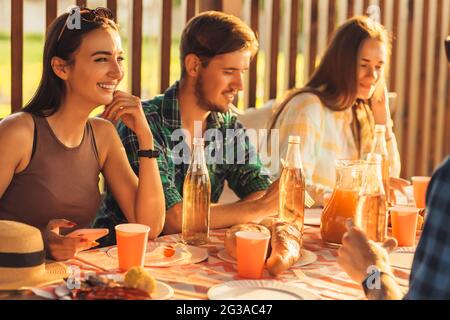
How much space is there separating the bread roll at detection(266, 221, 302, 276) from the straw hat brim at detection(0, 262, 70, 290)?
0.41m

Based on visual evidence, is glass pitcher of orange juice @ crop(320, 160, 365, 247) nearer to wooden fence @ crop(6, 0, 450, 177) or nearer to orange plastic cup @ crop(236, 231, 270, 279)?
orange plastic cup @ crop(236, 231, 270, 279)

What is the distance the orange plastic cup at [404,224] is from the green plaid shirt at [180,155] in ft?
2.12

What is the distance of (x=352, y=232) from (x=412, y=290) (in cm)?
30

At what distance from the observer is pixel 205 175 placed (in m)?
1.70

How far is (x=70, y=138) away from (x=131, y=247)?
639mm

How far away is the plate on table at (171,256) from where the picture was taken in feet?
4.74

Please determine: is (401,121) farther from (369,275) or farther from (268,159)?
(369,275)

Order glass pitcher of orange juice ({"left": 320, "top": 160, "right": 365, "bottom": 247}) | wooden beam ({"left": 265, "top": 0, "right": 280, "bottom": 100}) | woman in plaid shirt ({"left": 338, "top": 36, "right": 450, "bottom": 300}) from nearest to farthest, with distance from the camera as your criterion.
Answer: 1. woman in plaid shirt ({"left": 338, "top": 36, "right": 450, "bottom": 300})
2. glass pitcher of orange juice ({"left": 320, "top": 160, "right": 365, "bottom": 247})
3. wooden beam ({"left": 265, "top": 0, "right": 280, "bottom": 100})

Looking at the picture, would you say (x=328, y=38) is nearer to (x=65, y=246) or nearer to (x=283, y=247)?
(x=283, y=247)

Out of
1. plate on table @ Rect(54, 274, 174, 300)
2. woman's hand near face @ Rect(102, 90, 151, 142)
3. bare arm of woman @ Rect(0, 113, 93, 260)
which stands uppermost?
woman's hand near face @ Rect(102, 90, 151, 142)

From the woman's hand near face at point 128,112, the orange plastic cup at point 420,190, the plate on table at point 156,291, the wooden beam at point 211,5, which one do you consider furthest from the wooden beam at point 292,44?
the plate on table at point 156,291

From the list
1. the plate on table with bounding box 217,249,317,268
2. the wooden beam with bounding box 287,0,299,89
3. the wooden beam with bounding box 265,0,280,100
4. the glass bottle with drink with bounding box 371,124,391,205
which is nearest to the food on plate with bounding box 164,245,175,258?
the plate on table with bounding box 217,249,317,268

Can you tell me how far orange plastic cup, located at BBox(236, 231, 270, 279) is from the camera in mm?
1357
